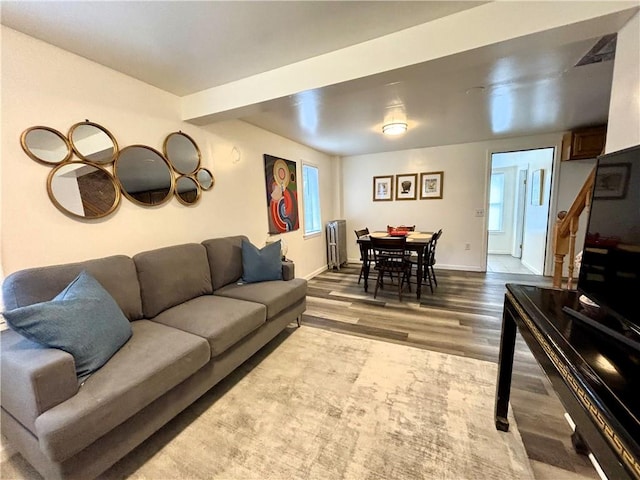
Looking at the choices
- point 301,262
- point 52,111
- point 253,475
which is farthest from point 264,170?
point 253,475

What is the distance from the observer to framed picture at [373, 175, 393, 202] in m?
5.27

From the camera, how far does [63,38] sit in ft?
5.27

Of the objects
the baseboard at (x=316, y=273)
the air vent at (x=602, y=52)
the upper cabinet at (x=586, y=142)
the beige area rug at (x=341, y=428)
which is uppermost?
the air vent at (x=602, y=52)

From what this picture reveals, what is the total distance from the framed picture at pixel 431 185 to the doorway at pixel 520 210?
2.79 feet

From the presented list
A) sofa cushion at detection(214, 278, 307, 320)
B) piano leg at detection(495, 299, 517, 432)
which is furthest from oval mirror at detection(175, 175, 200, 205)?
piano leg at detection(495, 299, 517, 432)

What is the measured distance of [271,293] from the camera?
7.59 ft

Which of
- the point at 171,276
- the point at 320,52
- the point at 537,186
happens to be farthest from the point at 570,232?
the point at 537,186

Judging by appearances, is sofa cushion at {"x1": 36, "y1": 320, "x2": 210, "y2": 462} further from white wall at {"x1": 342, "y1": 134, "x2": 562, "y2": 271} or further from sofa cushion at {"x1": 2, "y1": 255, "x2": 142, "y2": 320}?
white wall at {"x1": 342, "y1": 134, "x2": 562, "y2": 271}

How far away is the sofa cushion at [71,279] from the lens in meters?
1.44

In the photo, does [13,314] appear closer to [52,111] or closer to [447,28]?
[52,111]

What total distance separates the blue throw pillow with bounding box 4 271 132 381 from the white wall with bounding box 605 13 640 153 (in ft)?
9.01

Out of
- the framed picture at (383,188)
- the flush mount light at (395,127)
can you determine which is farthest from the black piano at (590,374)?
the framed picture at (383,188)

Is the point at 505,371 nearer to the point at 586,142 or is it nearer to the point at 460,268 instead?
the point at 460,268

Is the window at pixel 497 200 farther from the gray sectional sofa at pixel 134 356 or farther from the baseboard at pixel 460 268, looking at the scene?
the gray sectional sofa at pixel 134 356
